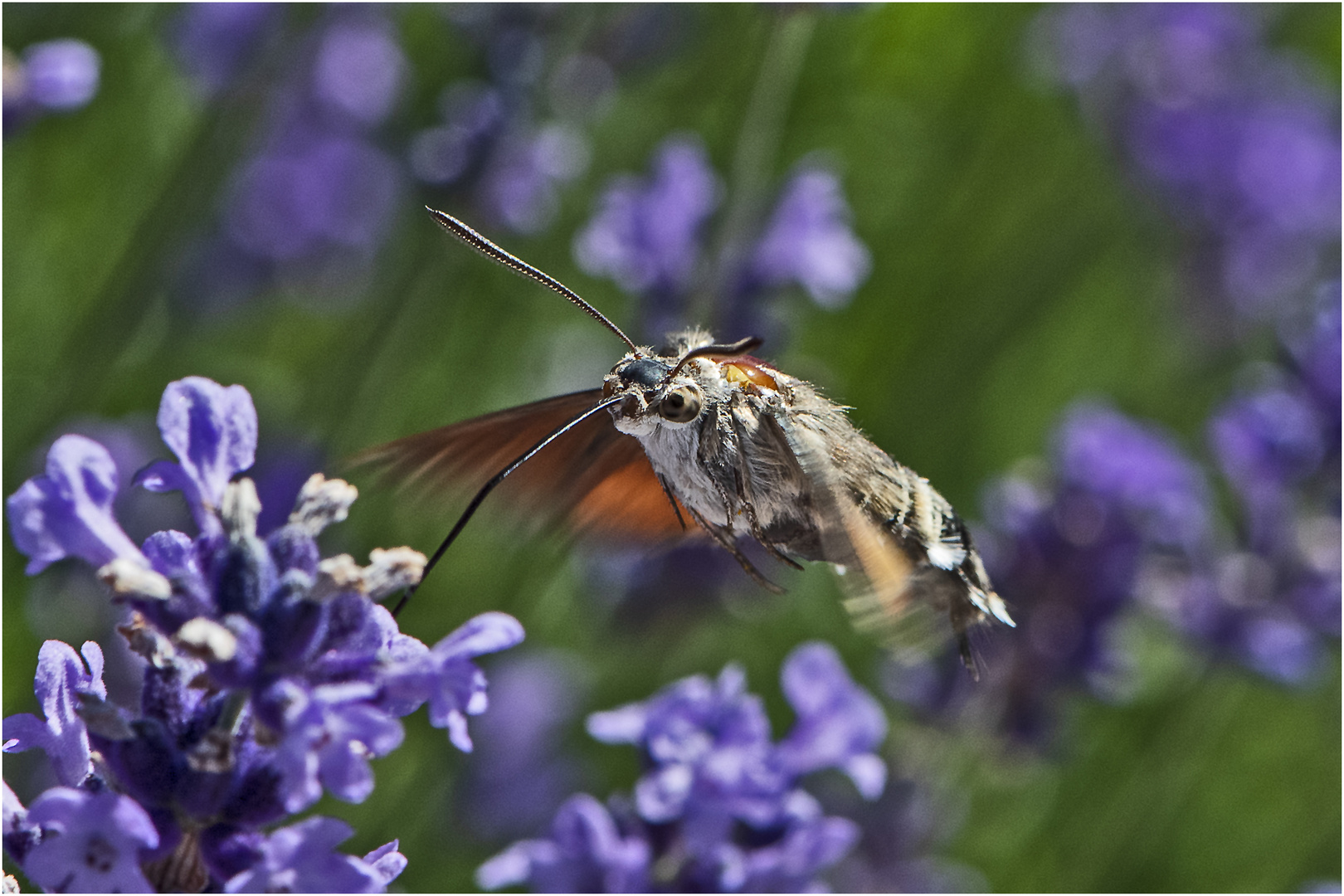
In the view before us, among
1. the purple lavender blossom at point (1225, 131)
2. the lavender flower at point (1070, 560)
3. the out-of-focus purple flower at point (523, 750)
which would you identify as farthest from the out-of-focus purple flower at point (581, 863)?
the purple lavender blossom at point (1225, 131)

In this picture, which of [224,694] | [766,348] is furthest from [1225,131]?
[224,694]

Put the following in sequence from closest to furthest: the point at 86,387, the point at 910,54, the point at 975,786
Answer: the point at 86,387, the point at 975,786, the point at 910,54

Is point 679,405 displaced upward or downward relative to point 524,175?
downward

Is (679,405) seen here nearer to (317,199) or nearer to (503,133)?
(503,133)

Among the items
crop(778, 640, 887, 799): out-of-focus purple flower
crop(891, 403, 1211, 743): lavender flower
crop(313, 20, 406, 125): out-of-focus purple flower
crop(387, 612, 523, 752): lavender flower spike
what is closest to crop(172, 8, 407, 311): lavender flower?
crop(313, 20, 406, 125): out-of-focus purple flower

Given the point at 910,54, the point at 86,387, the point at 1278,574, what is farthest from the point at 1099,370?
the point at 86,387

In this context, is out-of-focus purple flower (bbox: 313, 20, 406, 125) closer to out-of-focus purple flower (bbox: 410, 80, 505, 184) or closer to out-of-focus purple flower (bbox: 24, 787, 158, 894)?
out-of-focus purple flower (bbox: 410, 80, 505, 184)

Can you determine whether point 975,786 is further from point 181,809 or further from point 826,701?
point 181,809
